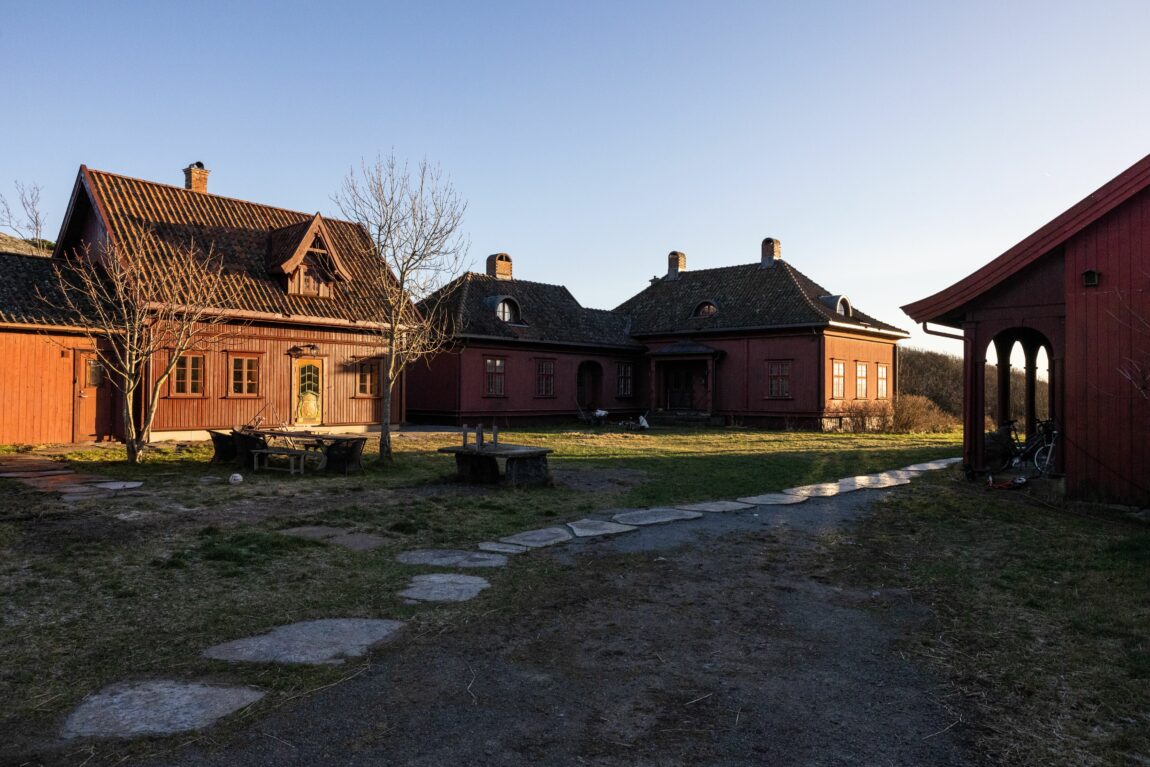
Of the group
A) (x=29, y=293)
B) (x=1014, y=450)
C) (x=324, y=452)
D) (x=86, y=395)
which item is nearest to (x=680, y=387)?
(x=1014, y=450)

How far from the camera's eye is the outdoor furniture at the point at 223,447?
Result: 45.5ft

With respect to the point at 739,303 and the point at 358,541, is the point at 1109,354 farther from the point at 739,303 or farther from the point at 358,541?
the point at 739,303

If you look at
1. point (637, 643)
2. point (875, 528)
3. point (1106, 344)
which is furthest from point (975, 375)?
point (637, 643)

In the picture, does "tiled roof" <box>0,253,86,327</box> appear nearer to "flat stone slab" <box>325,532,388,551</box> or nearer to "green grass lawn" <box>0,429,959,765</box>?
"green grass lawn" <box>0,429,959,765</box>

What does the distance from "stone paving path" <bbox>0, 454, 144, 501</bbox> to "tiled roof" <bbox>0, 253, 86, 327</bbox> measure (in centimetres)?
427

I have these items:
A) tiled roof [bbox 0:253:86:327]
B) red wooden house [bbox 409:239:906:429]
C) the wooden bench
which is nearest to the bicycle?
the wooden bench

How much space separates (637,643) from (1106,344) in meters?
8.50

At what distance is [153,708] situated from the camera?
360 cm

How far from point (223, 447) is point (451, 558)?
344 inches

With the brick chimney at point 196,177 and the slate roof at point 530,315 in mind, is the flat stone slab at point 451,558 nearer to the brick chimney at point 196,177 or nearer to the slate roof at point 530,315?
the slate roof at point 530,315

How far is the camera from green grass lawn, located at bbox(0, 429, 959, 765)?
4168 mm

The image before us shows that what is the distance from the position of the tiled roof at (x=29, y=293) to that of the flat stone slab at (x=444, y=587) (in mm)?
14758

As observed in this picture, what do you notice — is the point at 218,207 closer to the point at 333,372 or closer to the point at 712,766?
the point at 333,372

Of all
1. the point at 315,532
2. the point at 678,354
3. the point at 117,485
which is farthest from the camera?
the point at 678,354
